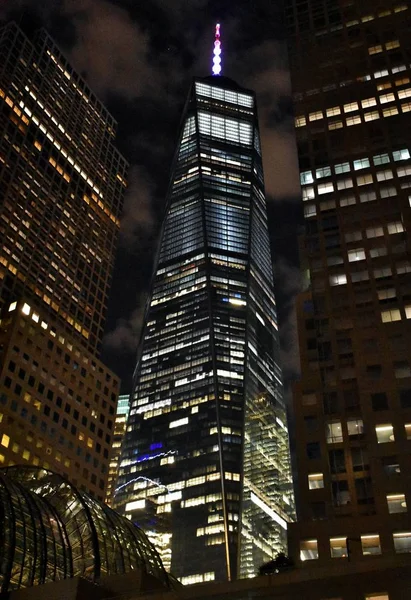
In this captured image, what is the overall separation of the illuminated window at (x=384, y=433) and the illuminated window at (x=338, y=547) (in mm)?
11759

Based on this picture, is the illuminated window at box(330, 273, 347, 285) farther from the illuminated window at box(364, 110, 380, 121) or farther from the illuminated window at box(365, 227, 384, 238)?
the illuminated window at box(364, 110, 380, 121)

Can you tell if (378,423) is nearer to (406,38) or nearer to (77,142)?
(406,38)

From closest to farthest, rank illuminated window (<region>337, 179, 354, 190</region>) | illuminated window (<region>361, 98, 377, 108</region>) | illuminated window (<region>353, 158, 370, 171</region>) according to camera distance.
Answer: illuminated window (<region>337, 179, 354, 190</region>), illuminated window (<region>353, 158, 370, 171</region>), illuminated window (<region>361, 98, 377, 108</region>)

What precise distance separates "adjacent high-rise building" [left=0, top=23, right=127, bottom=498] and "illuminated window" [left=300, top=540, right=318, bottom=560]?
239 ft

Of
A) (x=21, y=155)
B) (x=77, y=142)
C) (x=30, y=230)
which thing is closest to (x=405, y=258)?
(x=30, y=230)

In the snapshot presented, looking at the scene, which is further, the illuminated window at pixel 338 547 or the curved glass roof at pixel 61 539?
the illuminated window at pixel 338 547

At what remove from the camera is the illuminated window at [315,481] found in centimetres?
7081

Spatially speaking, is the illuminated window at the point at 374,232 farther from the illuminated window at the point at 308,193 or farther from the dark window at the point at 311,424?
the dark window at the point at 311,424

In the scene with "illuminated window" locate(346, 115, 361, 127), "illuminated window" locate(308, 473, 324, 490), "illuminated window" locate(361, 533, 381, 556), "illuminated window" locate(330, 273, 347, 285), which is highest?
"illuminated window" locate(346, 115, 361, 127)

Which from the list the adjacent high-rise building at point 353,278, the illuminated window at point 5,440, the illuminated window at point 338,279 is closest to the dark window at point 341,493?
the adjacent high-rise building at point 353,278

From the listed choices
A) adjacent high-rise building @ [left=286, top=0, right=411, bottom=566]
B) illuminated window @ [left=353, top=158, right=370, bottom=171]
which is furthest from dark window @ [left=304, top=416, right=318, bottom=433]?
illuminated window @ [left=353, top=158, right=370, bottom=171]

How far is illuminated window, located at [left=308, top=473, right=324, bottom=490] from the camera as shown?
232ft

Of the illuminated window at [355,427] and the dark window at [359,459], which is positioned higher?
the illuminated window at [355,427]

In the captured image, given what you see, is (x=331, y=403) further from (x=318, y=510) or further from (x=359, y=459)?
(x=318, y=510)
